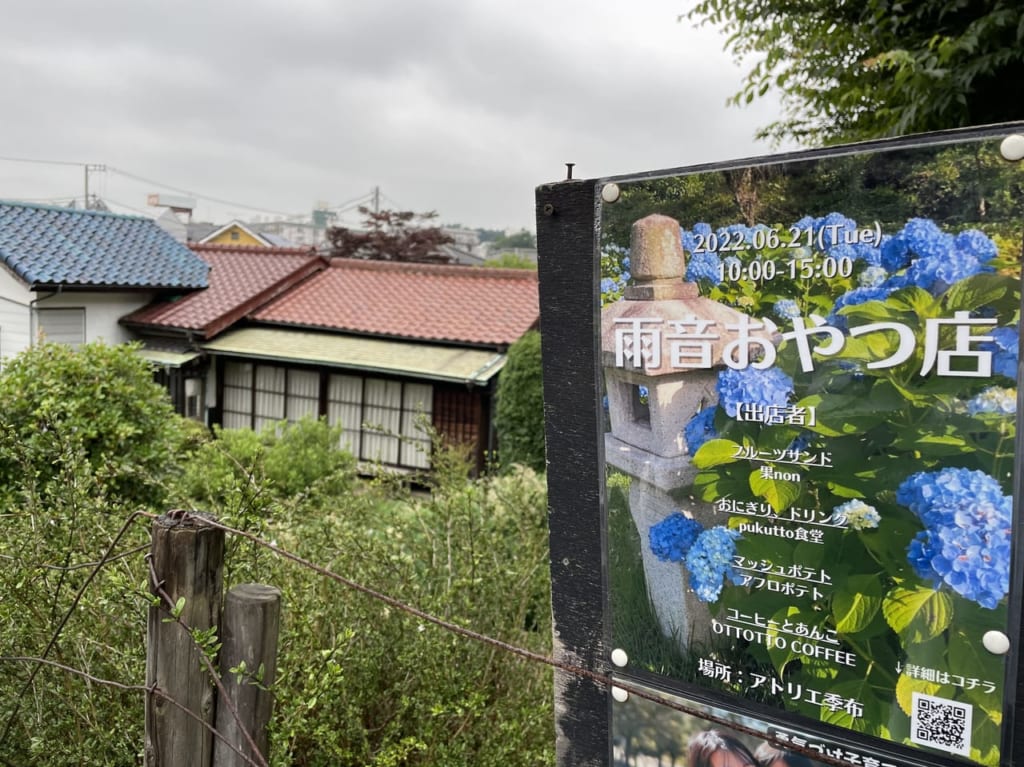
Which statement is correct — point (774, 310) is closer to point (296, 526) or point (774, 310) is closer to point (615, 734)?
point (615, 734)

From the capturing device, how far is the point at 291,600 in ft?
8.63

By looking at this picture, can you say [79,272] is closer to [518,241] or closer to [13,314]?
[13,314]

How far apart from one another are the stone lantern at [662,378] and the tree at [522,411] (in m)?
7.34

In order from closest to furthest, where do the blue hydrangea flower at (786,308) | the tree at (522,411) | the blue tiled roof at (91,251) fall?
the blue hydrangea flower at (786,308), the tree at (522,411), the blue tiled roof at (91,251)

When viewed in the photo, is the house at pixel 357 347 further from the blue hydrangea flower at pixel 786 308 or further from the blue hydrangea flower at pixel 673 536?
the blue hydrangea flower at pixel 786 308

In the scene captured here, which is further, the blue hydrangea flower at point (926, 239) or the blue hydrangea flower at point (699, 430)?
the blue hydrangea flower at point (699, 430)

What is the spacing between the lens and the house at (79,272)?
36.8ft

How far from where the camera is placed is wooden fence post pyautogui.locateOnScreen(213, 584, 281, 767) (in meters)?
1.82

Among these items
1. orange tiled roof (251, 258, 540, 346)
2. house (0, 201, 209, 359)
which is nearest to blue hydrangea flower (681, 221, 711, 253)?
orange tiled roof (251, 258, 540, 346)

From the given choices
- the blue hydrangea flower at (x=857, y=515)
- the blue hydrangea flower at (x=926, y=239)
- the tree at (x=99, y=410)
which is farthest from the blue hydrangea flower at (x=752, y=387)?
the tree at (x=99, y=410)

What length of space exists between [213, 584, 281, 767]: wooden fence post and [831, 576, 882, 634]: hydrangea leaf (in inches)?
50.1

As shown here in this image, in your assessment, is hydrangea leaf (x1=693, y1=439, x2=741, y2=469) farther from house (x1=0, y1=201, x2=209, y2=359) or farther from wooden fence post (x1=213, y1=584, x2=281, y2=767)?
house (x1=0, y1=201, x2=209, y2=359)

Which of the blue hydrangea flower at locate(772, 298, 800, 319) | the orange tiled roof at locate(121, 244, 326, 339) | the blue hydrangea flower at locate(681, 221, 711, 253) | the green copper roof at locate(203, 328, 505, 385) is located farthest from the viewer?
the orange tiled roof at locate(121, 244, 326, 339)

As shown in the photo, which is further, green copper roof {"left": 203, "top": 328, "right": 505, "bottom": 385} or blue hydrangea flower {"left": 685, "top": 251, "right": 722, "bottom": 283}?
green copper roof {"left": 203, "top": 328, "right": 505, "bottom": 385}
